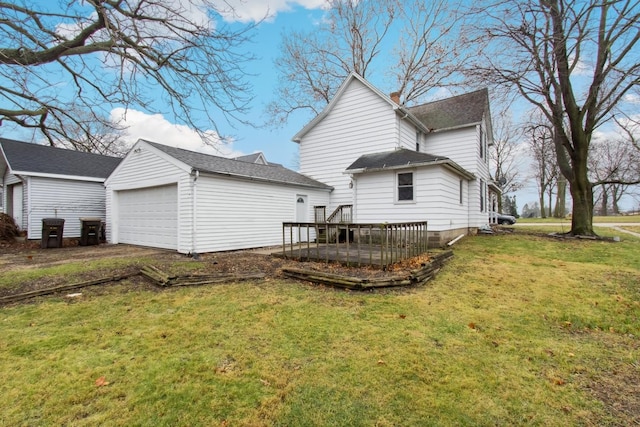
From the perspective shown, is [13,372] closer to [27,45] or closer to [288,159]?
[27,45]

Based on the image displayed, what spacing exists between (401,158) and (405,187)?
1.22 metres

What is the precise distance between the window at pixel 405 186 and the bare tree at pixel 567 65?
5.16 metres

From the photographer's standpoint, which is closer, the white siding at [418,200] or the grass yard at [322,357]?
the grass yard at [322,357]

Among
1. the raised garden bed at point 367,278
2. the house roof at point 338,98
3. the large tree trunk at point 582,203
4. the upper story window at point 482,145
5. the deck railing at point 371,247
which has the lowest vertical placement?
the raised garden bed at point 367,278

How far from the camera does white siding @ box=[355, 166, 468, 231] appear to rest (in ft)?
36.3

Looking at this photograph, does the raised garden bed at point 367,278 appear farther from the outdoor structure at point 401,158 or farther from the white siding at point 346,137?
the white siding at point 346,137

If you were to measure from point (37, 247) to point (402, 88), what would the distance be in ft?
78.4

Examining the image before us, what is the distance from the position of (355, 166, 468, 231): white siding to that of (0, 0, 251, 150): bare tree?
21.2ft

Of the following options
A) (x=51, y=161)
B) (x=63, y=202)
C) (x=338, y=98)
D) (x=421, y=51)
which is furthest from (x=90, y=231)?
(x=421, y=51)

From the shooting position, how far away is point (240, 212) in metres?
11.3

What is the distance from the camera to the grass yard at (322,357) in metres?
2.39

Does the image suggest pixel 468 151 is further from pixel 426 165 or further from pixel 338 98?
pixel 338 98

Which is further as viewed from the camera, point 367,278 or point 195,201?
point 195,201

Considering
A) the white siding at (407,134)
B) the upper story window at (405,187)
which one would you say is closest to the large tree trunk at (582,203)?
the white siding at (407,134)
